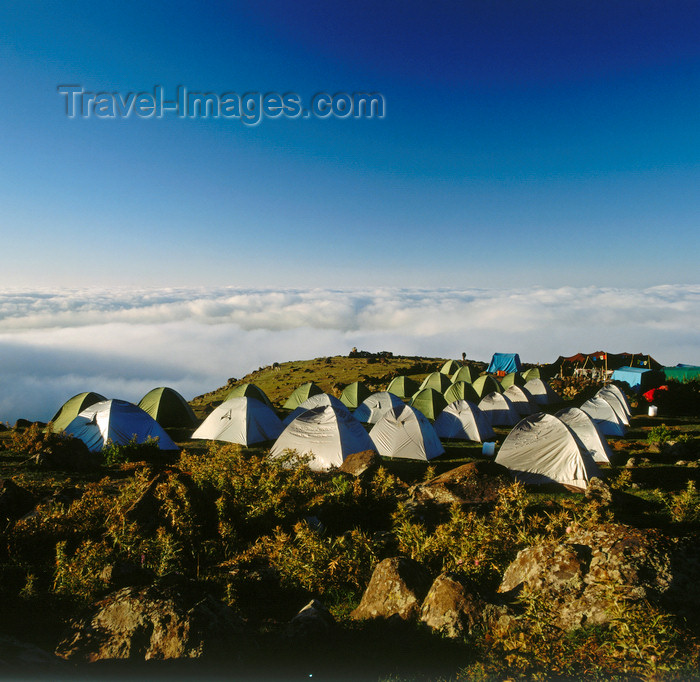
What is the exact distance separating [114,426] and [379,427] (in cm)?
1168

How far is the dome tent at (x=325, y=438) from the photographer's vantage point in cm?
1664

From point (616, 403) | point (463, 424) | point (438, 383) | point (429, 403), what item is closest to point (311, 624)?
point (463, 424)

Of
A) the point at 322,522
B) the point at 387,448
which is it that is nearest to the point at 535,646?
the point at 322,522

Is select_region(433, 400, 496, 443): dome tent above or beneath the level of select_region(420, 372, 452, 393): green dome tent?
beneath

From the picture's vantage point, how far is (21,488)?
9828 mm

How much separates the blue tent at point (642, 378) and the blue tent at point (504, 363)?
36.7 feet

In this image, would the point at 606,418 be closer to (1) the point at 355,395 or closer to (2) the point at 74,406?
(1) the point at 355,395

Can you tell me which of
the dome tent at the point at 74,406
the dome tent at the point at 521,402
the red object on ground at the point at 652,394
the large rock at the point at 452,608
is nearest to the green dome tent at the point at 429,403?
the dome tent at the point at 521,402

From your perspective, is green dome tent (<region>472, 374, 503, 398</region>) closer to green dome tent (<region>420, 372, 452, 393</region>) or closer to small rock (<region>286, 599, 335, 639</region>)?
green dome tent (<region>420, 372, 452, 393</region>)

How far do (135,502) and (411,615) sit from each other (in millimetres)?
5527

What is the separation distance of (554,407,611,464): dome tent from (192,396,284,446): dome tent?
13.1 meters

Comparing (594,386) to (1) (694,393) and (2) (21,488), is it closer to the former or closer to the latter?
(1) (694,393)

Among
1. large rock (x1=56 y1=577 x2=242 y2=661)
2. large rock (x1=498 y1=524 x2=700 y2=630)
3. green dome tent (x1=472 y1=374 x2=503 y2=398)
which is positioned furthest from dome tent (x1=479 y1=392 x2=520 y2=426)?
large rock (x1=56 y1=577 x2=242 y2=661)

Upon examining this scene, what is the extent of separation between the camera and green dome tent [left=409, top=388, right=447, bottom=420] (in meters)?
26.6
